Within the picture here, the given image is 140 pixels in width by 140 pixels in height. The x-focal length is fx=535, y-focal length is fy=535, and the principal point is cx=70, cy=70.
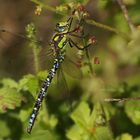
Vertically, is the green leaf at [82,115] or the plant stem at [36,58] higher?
the plant stem at [36,58]

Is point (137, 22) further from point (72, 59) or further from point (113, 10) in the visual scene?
point (72, 59)

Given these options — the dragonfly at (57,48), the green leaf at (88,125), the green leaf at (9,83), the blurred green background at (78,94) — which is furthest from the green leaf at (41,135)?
the green leaf at (9,83)

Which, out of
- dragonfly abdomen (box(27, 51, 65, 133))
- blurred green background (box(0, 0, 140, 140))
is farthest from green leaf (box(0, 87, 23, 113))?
dragonfly abdomen (box(27, 51, 65, 133))

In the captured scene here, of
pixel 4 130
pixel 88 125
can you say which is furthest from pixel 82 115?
pixel 4 130

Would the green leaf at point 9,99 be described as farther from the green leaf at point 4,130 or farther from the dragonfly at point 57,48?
the green leaf at point 4,130

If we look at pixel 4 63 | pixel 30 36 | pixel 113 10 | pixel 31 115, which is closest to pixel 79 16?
pixel 30 36

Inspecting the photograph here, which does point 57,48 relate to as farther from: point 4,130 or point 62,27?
point 4,130

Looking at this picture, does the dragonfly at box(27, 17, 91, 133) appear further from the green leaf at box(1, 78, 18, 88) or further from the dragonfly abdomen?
the green leaf at box(1, 78, 18, 88)

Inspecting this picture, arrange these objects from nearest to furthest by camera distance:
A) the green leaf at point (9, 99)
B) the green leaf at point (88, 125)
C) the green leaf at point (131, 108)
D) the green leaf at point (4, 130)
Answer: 1. the green leaf at point (9, 99)
2. the green leaf at point (88, 125)
3. the green leaf at point (131, 108)
4. the green leaf at point (4, 130)

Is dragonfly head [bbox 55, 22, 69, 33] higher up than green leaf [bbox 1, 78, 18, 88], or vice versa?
dragonfly head [bbox 55, 22, 69, 33]
